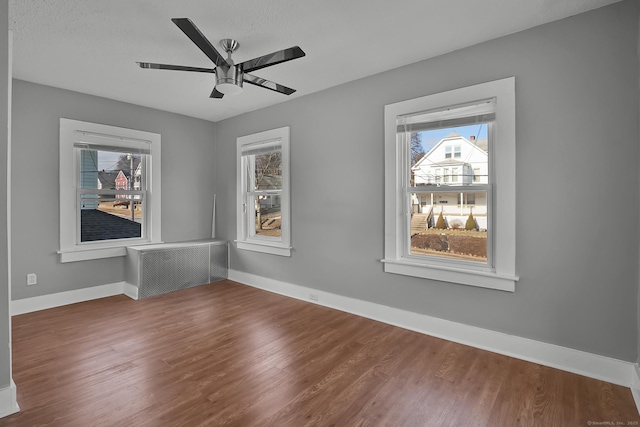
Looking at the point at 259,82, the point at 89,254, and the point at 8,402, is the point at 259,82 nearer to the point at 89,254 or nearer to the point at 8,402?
the point at 8,402

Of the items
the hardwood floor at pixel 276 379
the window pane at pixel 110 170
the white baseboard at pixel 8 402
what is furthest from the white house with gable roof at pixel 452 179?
the window pane at pixel 110 170

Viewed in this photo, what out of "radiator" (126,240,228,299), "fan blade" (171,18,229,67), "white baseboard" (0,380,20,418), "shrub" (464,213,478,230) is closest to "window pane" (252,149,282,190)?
"radiator" (126,240,228,299)

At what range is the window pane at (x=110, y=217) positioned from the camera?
13.5ft

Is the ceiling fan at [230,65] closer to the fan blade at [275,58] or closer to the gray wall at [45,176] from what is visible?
the fan blade at [275,58]

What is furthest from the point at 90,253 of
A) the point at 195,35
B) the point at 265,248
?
the point at 195,35

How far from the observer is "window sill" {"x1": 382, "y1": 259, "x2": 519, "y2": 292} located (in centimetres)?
262

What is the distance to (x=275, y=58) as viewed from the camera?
232 cm

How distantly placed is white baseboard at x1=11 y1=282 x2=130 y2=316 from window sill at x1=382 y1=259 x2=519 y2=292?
3658 mm

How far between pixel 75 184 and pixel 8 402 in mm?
2838

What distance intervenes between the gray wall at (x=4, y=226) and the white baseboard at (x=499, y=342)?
2766mm

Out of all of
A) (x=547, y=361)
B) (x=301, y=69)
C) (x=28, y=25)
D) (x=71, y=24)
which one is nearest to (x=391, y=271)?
(x=547, y=361)

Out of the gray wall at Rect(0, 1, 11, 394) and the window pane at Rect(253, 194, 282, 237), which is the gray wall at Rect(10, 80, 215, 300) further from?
the gray wall at Rect(0, 1, 11, 394)

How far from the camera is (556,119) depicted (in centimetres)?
241

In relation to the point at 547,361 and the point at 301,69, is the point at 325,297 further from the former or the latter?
the point at 301,69
